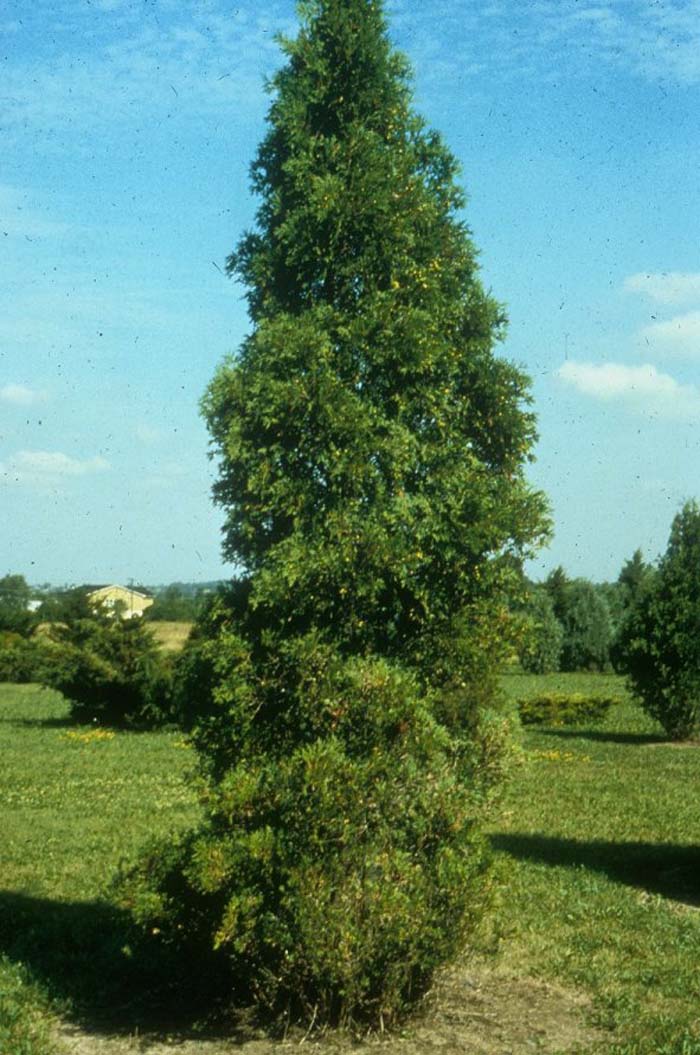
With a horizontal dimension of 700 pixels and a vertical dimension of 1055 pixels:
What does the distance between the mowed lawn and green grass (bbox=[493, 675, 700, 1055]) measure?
0.07 ft

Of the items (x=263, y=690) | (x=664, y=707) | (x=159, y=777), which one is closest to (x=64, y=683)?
(x=159, y=777)

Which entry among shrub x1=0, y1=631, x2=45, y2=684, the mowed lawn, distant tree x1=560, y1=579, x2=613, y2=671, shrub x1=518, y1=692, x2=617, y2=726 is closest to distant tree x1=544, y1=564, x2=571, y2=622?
distant tree x1=560, y1=579, x2=613, y2=671

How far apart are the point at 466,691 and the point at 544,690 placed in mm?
34697

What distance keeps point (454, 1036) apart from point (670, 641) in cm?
1915

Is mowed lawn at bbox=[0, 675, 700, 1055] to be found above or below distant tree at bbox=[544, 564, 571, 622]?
below

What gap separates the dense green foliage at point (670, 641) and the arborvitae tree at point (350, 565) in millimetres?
18010

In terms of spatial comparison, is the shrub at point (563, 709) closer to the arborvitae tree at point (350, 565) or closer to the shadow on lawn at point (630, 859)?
the shadow on lawn at point (630, 859)

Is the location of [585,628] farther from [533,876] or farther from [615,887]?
[615,887]

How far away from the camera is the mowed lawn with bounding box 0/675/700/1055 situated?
7.90 metres

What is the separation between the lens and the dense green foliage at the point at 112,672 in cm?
3055

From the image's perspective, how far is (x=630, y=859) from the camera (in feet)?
43.6

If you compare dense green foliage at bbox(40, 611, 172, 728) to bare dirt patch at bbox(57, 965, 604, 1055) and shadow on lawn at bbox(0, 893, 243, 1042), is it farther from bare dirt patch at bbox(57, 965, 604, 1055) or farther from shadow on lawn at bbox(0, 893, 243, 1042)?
bare dirt patch at bbox(57, 965, 604, 1055)

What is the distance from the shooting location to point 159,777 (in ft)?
67.8

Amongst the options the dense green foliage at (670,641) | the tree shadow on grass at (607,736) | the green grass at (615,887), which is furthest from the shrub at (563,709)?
the green grass at (615,887)
